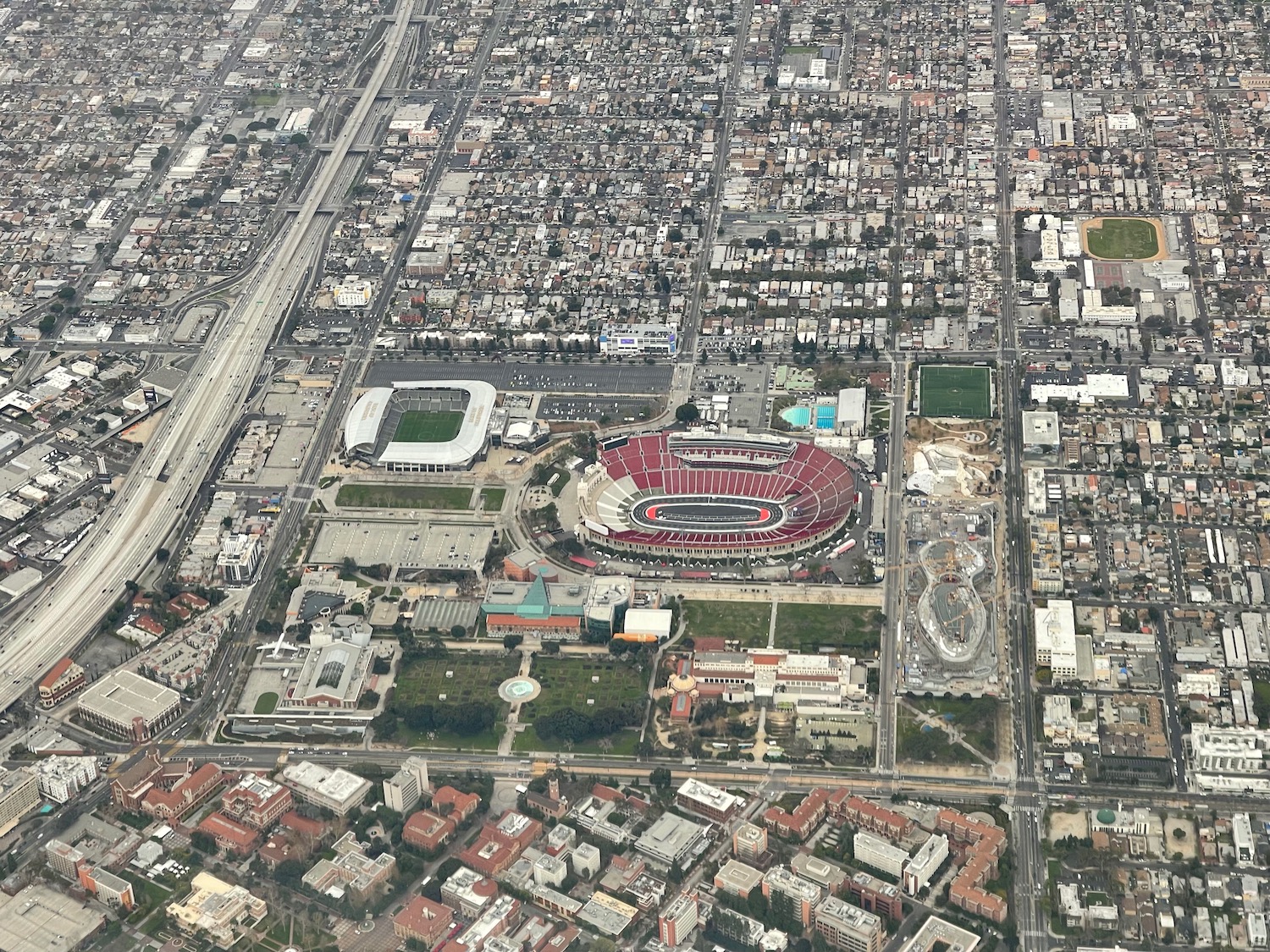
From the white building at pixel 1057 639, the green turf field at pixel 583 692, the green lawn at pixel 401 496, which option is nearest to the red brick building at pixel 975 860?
the white building at pixel 1057 639

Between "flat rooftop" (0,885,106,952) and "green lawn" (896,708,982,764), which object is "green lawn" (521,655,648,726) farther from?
"flat rooftop" (0,885,106,952)

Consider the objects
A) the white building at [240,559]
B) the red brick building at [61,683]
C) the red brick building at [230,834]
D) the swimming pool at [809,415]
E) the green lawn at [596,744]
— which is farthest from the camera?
the swimming pool at [809,415]

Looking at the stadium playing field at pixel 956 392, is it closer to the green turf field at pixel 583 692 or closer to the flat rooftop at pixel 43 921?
the green turf field at pixel 583 692

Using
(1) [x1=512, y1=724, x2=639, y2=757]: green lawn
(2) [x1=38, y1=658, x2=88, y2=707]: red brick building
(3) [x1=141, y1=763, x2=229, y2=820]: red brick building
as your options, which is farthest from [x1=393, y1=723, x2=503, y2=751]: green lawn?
(2) [x1=38, y1=658, x2=88, y2=707]: red brick building

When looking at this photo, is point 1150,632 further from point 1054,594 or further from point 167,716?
point 167,716

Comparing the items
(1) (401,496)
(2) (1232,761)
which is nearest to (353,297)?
(1) (401,496)

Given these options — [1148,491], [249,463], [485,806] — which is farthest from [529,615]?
[1148,491]

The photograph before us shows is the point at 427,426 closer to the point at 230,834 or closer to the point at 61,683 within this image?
the point at 61,683
